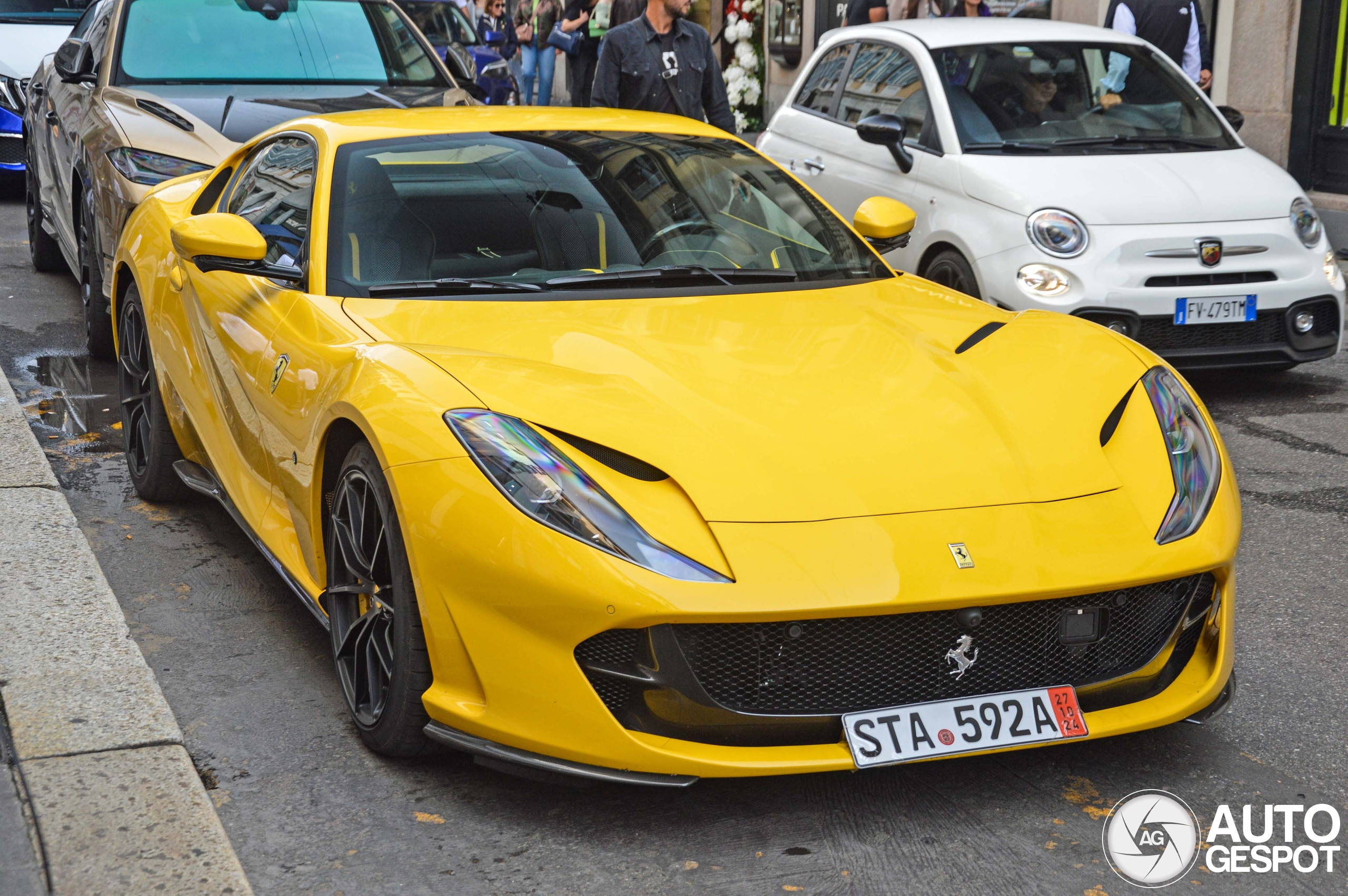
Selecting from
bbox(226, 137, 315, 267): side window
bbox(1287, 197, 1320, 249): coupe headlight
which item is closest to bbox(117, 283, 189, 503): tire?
bbox(226, 137, 315, 267): side window

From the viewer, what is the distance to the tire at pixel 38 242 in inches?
380

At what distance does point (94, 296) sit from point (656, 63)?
3.51 metres

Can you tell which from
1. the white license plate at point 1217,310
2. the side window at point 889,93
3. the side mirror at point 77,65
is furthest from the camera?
the side mirror at point 77,65

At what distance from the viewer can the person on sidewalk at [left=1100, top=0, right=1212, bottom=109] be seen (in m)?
10.5

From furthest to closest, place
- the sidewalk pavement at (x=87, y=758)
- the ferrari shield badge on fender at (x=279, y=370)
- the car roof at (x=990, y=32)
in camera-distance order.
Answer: the car roof at (x=990, y=32), the ferrari shield badge on fender at (x=279, y=370), the sidewalk pavement at (x=87, y=758)

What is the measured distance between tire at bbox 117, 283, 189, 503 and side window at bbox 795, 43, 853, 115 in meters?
4.46

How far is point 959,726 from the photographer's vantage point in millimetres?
2965

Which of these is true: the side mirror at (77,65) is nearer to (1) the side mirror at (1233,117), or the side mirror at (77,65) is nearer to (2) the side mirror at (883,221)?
(2) the side mirror at (883,221)

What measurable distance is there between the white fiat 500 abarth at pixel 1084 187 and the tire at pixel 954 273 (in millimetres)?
12

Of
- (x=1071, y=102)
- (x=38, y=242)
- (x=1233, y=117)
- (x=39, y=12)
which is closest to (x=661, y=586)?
(x=1071, y=102)

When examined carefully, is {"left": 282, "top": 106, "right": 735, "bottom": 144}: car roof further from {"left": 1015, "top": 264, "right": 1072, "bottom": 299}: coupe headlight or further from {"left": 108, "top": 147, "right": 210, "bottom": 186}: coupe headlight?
{"left": 108, "top": 147, "right": 210, "bottom": 186}: coupe headlight

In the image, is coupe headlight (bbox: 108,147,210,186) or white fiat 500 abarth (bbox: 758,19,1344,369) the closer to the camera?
white fiat 500 abarth (bbox: 758,19,1344,369)

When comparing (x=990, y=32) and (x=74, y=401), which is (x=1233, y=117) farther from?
(x=74, y=401)

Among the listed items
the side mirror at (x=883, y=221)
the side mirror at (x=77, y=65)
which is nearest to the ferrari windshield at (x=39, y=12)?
the side mirror at (x=77, y=65)
